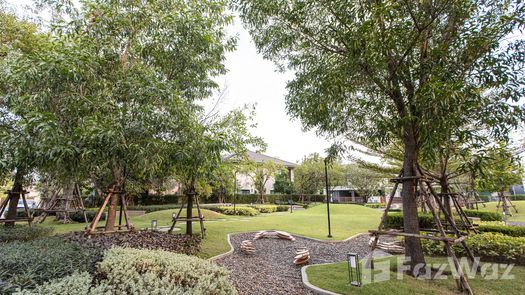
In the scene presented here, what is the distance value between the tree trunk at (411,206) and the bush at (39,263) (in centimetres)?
527

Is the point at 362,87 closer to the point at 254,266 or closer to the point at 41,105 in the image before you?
the point at 254,266

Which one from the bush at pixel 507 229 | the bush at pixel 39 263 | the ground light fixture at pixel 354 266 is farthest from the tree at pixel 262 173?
the bush at pixel 39 263

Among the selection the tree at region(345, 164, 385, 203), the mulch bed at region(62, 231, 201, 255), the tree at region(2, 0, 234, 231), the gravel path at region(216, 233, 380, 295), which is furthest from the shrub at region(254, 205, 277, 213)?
the tree at region(2, 0, 234, 231)

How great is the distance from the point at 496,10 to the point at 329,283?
5633mm

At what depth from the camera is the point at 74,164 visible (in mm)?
5148

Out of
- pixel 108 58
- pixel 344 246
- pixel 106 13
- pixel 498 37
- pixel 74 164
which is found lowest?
pixel 344 246

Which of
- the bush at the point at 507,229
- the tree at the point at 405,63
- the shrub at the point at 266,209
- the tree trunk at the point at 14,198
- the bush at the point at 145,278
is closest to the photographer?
the bush at the point at 145,278

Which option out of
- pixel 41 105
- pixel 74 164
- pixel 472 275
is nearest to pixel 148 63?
pixel 41 105

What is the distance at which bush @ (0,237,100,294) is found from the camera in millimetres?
2877

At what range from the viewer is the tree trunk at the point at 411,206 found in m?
5.05

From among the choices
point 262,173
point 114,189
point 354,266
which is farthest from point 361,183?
point 114,189

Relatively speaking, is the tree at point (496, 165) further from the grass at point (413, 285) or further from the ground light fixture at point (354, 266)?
the ground light fixture at point (354, 266)

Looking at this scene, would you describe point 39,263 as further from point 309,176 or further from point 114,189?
point 309,176

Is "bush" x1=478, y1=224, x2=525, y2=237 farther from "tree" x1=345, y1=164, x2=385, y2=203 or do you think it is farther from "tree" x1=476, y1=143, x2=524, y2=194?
"tree" x1=345, y1=164, x2=385, y2=203
